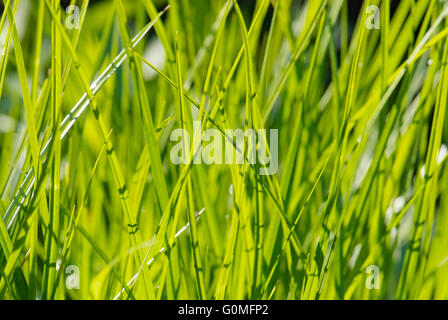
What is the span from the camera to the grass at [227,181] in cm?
33

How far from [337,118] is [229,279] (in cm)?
16

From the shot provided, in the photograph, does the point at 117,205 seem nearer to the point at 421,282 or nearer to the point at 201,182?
the point at 201,182

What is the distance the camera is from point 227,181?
489mm

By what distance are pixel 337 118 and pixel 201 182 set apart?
0.13 m

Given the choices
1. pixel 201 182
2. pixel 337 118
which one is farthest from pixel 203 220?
pixel 337 118

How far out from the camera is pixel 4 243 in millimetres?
327

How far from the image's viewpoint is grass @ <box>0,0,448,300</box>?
0.33 m

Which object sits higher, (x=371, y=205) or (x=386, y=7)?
(x=386, y=7)

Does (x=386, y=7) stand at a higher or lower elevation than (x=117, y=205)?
higher

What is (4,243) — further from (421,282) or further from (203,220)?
(421,282)

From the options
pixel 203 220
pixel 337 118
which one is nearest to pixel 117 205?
pixel 203 220
